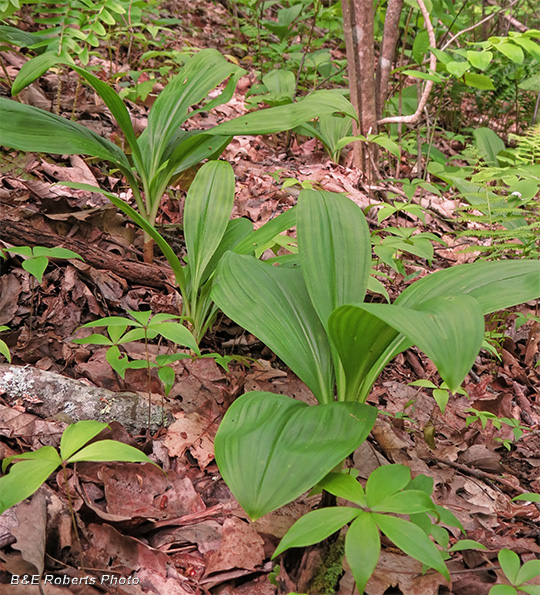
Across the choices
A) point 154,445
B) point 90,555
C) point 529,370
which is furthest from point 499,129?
point 90,555

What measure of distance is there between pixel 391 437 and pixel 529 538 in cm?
51

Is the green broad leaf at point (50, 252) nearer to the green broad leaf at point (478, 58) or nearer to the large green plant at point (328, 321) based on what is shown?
the large green plant at point (328, 321)

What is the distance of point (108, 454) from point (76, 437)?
78 mm

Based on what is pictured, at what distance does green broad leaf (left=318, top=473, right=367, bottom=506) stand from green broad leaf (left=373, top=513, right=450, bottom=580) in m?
0.06

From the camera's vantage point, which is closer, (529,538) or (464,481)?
(529,538)

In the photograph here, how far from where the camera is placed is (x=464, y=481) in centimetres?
186

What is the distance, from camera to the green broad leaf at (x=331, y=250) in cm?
145

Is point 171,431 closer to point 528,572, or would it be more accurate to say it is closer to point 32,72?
point 528,572

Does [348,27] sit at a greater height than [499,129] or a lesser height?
greater

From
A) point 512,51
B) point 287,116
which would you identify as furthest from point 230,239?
point 512,51

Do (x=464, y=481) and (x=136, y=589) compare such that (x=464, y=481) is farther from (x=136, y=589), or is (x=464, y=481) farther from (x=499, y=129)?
(x=499, y=129)

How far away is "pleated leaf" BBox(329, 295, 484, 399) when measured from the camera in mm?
976

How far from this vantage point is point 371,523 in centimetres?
104

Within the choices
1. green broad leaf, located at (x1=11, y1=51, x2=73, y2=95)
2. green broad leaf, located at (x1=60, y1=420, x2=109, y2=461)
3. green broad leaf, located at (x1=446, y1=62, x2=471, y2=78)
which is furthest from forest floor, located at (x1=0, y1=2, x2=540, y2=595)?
green broad leaf, located at (x1=446, y1=62, x2=471, y2=78)
